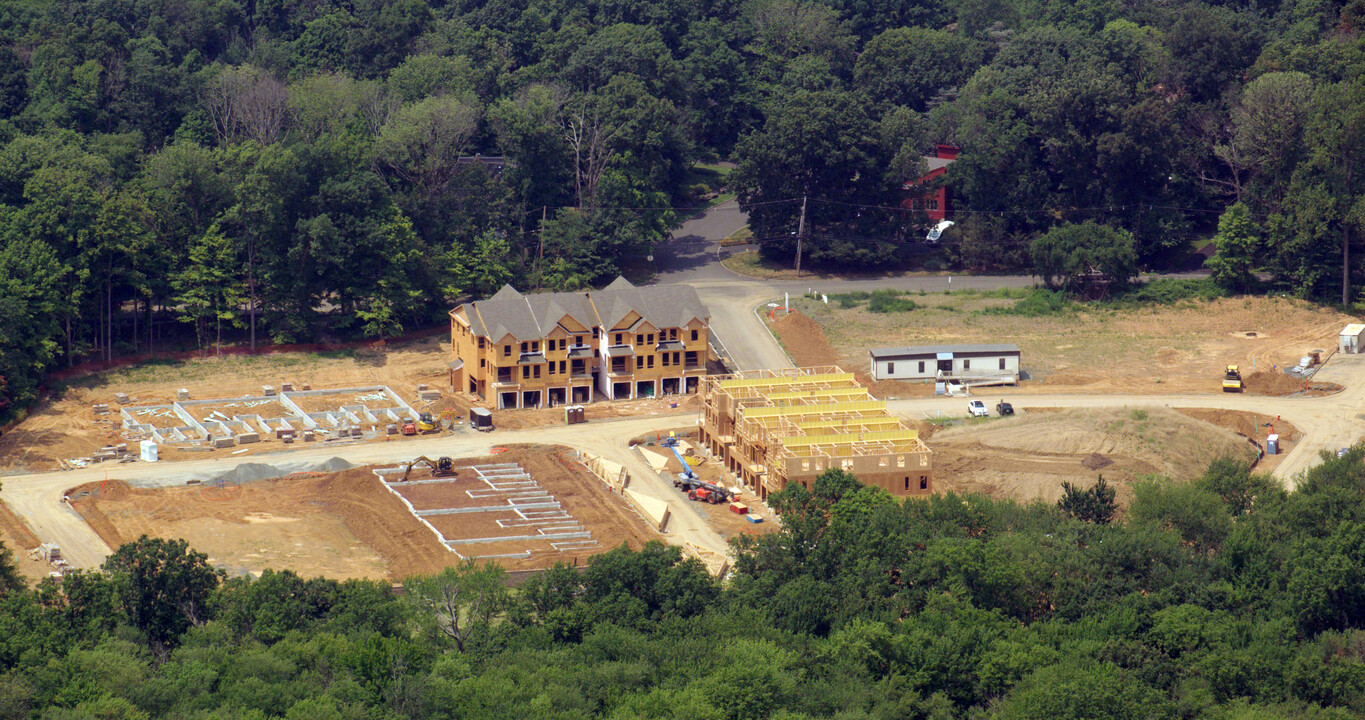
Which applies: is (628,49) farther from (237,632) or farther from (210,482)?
(237,632)

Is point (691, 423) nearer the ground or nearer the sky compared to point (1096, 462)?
nearer the sky

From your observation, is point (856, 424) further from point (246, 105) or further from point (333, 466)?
point (246, 105)

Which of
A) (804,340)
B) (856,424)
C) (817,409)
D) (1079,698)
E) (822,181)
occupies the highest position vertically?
(822,181)

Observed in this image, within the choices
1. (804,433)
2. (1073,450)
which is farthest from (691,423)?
(1073,450)

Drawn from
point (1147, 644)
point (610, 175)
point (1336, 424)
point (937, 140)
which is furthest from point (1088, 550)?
point (937, 140)

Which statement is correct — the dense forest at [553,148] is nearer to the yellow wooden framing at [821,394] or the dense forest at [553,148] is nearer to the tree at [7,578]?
the tree at [7,578]

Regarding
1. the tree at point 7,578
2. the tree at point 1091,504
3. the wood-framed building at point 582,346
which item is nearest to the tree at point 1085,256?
the wood-framed building at point 582,346
